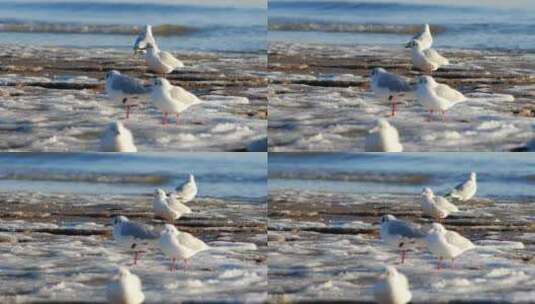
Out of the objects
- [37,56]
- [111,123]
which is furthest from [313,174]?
[37,56]

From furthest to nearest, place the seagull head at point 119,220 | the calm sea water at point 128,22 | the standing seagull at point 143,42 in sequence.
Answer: the calm sea water at point 128,22 → the standing seagull at point 143,42 → the seagull head at point 119,220

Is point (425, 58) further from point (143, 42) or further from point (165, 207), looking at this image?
point (165, 207)

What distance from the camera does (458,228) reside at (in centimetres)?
1038

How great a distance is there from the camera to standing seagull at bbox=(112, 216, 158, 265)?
30.6 ft

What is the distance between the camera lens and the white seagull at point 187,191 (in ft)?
33.5

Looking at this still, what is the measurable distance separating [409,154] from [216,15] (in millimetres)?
3186

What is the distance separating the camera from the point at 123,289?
8.72 meters

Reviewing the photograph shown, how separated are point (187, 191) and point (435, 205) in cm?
155

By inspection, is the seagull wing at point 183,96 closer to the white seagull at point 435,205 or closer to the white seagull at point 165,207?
the white seagull at point 165,207

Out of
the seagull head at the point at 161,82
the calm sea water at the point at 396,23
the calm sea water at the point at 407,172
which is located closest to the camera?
the seagull head at the point at 161,82

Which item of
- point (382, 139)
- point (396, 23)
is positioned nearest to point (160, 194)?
point (382, 139)

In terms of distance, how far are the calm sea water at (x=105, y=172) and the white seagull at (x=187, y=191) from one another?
348mm

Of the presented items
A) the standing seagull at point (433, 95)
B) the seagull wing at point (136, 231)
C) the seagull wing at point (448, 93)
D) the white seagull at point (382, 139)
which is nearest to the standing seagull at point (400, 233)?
the white seagull at point (382, 139)

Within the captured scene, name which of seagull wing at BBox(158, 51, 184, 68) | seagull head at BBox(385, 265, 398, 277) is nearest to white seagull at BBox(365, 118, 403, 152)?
seagull head at BBox(385, 265, 398, 277)
